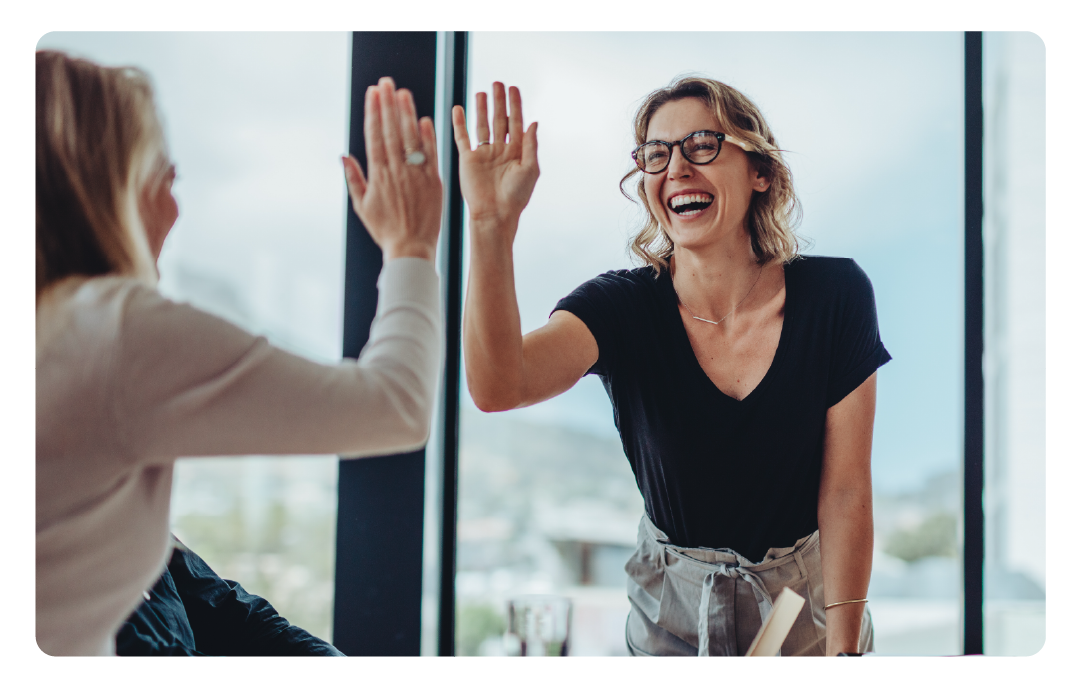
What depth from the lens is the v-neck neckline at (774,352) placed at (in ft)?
4.34

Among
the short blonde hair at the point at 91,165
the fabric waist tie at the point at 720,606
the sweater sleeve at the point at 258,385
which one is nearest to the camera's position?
the sweater sleeve at the point at 258,385

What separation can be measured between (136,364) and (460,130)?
25.0 inches

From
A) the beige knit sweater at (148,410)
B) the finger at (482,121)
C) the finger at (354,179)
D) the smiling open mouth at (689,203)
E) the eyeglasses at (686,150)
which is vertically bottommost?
the beige knit sweater at (148,410)

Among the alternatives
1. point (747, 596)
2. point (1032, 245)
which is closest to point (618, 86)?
point (1032, 245)

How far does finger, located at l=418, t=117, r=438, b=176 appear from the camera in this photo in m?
1.34

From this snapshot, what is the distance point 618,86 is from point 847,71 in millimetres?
400

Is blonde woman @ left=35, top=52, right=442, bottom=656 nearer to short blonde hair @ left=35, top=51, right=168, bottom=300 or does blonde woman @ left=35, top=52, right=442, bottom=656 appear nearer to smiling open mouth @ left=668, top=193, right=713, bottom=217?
short blonde hair @ left=35, top=51, right=168, bottom=300

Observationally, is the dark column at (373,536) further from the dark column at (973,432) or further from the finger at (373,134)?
the dark column at (973,432)

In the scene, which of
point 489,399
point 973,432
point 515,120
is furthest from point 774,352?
point 515,120

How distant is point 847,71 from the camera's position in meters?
1.39

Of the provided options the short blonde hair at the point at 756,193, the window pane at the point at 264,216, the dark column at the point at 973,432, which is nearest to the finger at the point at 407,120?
the window pane at the point at 264,216

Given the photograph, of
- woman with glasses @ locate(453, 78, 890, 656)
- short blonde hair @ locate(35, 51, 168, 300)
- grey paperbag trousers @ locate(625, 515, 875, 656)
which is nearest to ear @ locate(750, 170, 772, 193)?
woman with glasses @ locate(453, 78, 890, 656)

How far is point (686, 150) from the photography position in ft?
4.39

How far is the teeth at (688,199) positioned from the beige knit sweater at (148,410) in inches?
16.6
